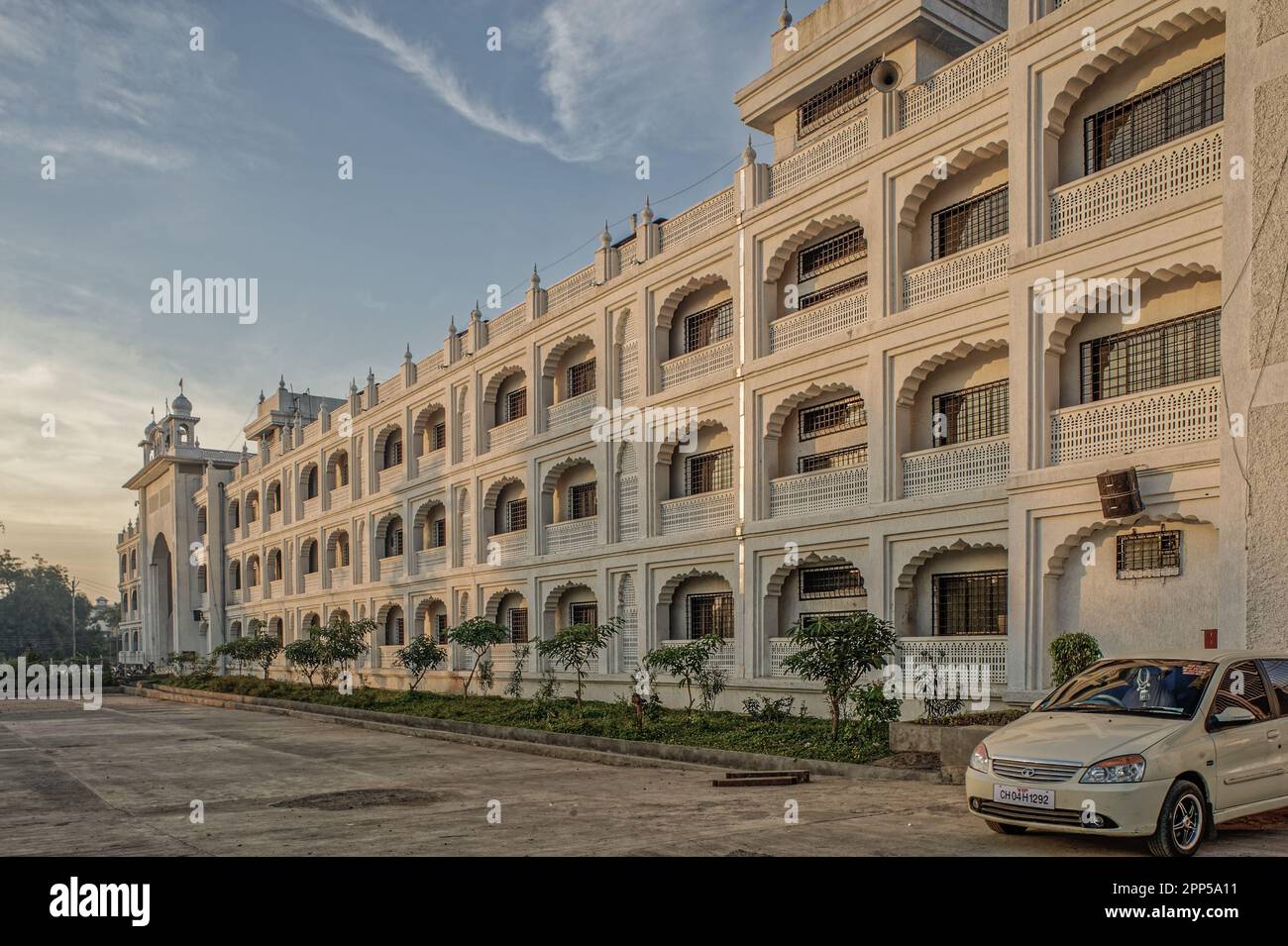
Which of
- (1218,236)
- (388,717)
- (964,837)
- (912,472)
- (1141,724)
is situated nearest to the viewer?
(1141,724)

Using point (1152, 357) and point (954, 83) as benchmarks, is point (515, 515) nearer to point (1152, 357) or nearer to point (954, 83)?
point (954, 83)

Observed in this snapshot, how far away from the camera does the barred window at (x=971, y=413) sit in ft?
→ 60.8

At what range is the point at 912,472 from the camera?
1912cm

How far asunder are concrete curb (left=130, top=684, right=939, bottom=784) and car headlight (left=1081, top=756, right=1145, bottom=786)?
5.33 meters

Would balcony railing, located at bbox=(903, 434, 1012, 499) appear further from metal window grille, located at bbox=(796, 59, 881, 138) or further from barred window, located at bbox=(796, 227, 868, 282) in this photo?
metal window grille, located at bbox=(796, 59, 881, 138)

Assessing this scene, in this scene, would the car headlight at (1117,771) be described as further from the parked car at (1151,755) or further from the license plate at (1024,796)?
the license plate at (1024,796)

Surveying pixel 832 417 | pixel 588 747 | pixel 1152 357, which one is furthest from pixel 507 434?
pixel 1152 357

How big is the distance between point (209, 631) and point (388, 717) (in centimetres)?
3983

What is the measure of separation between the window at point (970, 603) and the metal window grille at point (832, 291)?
19.7ft

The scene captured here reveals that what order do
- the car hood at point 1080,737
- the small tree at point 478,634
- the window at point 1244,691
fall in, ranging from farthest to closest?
the small tree at point 478,634, the window at point 1244,691, the car hood at point 1080,737

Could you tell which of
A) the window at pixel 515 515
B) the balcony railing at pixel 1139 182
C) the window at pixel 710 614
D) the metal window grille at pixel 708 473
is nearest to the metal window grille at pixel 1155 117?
the balcony railing at pixel 1139 182

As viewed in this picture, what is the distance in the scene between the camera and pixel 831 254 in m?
22.2
